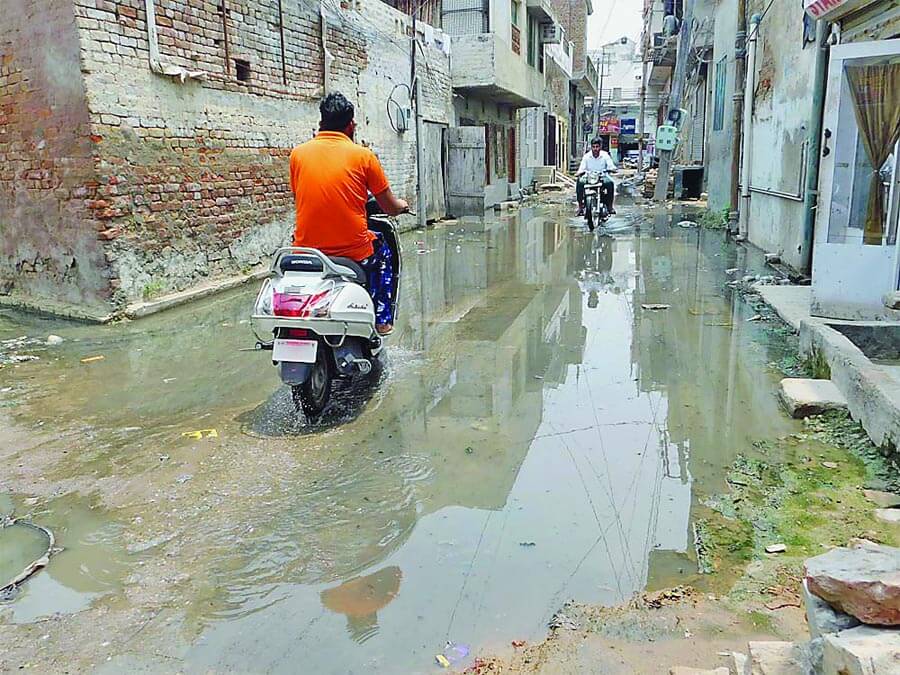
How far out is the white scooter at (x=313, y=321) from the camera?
4426 mm

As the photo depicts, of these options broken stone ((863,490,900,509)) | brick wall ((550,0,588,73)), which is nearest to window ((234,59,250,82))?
broken stone ((863,490,900,509))

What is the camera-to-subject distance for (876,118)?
5922mm

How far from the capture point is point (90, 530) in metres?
3.42

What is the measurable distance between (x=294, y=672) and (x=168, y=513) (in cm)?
144

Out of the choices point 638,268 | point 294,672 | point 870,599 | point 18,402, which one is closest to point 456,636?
point 294,672

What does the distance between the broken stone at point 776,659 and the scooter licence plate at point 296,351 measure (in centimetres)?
296

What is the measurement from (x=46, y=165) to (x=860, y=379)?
763 centimetres

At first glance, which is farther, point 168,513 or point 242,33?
point 242,33

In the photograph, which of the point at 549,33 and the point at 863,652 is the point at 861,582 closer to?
the point at 863,652

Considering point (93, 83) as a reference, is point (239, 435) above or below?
below

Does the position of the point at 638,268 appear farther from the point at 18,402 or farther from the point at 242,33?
the point at 18,402

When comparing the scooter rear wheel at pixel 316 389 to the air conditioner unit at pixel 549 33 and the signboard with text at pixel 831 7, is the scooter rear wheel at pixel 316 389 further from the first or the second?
the air conditioner unit at pixel 549 33

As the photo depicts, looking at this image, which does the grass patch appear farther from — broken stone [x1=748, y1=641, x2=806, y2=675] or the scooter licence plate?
broken stone [x1=748, y1=641, x2=806, y2=675]

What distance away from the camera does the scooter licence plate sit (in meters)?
4.39
